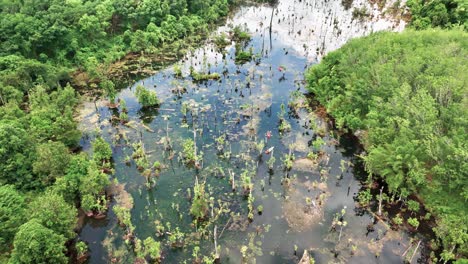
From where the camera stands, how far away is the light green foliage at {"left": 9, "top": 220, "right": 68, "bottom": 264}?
1035 inches

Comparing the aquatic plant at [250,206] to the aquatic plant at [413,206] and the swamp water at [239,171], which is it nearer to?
the swamp water at [239,171]

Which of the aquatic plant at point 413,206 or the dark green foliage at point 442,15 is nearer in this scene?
the aquatic plant at point 413,206

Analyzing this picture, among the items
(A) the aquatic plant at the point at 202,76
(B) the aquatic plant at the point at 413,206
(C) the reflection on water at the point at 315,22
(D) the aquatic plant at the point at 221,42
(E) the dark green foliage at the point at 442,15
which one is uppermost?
(E) the dark green foliage at the point at 442,15

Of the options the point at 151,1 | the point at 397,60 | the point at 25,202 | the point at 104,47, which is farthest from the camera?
the point at 151,1

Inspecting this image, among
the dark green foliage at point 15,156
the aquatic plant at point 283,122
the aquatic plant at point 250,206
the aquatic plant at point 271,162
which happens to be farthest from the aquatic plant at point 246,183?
the dark green foliage at point 15,156

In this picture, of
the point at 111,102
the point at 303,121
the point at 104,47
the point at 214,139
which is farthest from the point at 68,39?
the point at 303,121

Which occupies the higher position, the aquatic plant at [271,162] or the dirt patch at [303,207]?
the aquatic plant at [271,162]

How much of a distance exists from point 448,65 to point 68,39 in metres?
52.6

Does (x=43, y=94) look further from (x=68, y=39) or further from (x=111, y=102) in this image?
(x=68, y=39)

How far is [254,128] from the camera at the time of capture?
4753 cm

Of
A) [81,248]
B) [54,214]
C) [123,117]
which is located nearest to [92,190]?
[54,214]

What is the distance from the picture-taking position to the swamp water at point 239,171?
33219 mm

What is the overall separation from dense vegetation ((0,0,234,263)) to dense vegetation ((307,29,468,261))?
26779 millimetres

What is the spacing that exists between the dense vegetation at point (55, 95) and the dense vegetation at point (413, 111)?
26.8 meters
